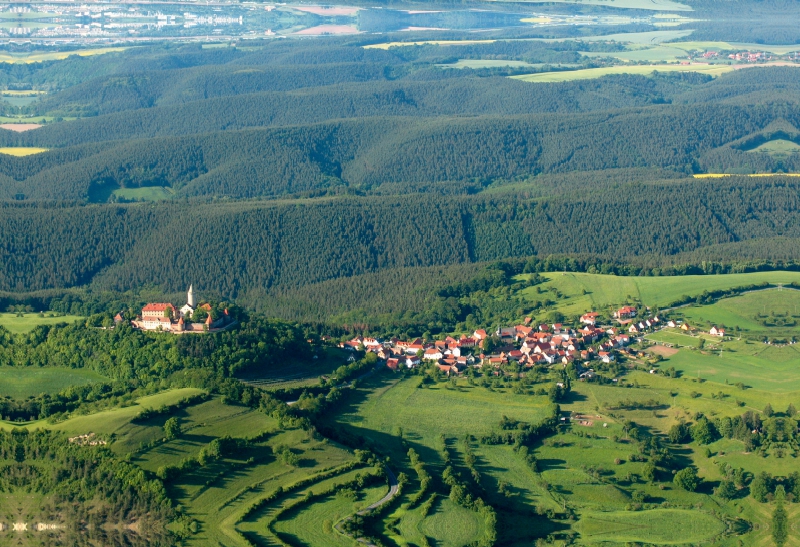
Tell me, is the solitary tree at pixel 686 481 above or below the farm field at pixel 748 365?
below

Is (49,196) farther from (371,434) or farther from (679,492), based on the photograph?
(679,492)

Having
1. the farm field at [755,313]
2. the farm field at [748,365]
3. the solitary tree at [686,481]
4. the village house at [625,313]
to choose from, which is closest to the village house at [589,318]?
the village house at [625,313]

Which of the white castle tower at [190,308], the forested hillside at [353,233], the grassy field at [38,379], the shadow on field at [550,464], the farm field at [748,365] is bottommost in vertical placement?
the forested hillside at [353,233]

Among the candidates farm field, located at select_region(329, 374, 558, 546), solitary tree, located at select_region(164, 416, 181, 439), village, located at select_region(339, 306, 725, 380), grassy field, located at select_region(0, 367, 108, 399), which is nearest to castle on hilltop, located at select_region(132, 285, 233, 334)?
grassy field, located at select_region(0, 367, 108, 399)

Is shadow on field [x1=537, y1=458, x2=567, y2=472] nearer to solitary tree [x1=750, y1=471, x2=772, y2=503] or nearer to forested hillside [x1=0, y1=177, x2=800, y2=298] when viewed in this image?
solitary tree [x1=750, y1=471, x2=772, y2=503]

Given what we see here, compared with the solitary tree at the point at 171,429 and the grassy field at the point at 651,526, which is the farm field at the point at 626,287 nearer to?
the grassy field at the point at 651,526

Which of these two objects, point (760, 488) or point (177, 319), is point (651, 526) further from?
point (177, 319)

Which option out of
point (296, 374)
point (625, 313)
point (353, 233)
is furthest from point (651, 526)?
point (353, 233)
